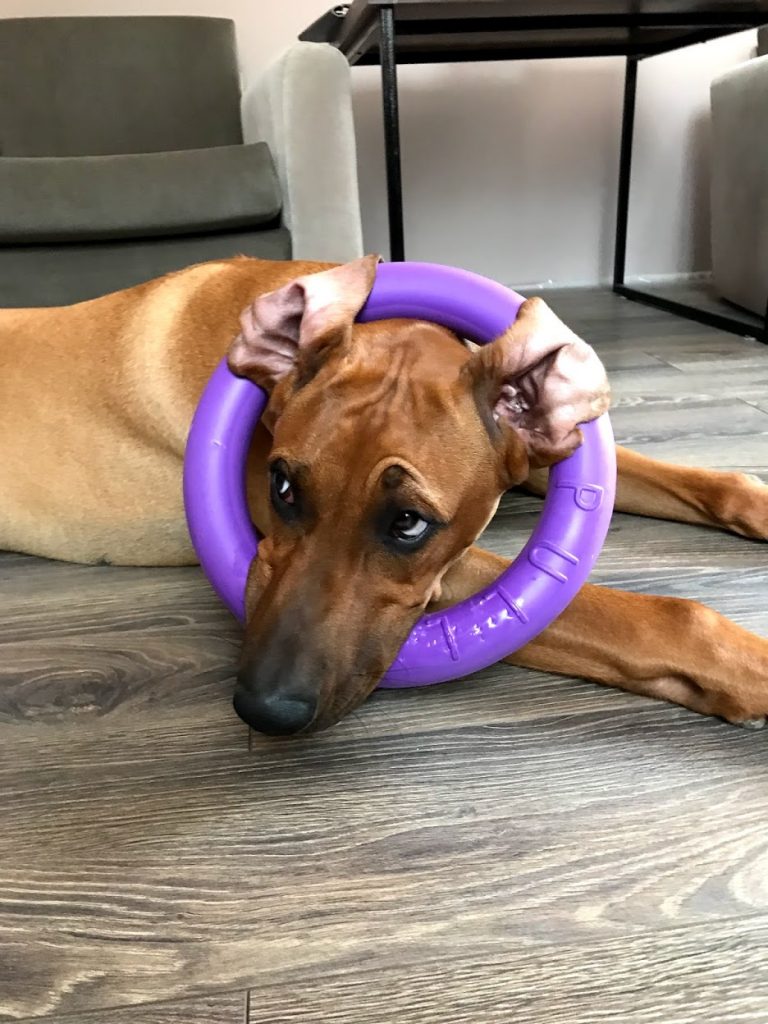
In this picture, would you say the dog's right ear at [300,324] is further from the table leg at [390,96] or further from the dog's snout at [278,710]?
the table leg at [390,96]

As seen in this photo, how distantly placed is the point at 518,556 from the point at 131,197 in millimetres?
2593

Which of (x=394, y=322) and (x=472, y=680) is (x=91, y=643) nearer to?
(x=472, y=680)

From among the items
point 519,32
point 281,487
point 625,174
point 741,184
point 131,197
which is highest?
point 519,32

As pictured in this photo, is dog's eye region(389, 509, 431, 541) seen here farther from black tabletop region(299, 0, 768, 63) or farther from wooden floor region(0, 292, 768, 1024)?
black tabletop region(299, 0, 768, 63)

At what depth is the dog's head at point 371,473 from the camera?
1.09 meters

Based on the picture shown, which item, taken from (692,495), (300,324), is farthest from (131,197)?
(692,495)

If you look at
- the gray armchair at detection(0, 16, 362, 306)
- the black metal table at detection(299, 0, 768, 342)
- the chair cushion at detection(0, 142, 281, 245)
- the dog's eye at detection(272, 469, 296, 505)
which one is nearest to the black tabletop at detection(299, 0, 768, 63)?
the black metal table at detection(299, 0, 768, 342)

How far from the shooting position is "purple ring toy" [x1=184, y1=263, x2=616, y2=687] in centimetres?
126

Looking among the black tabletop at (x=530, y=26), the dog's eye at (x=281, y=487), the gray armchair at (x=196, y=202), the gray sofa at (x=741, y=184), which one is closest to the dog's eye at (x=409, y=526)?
the dog's eye at (x=281, y=487)

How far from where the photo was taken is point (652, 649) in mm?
1291

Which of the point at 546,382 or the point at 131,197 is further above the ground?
the point at 546,382

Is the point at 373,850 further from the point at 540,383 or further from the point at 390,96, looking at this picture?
the point at 390,96

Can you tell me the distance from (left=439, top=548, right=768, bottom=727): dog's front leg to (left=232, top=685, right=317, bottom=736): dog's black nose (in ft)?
1.38

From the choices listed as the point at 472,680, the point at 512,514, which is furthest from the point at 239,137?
the point at 472,680
